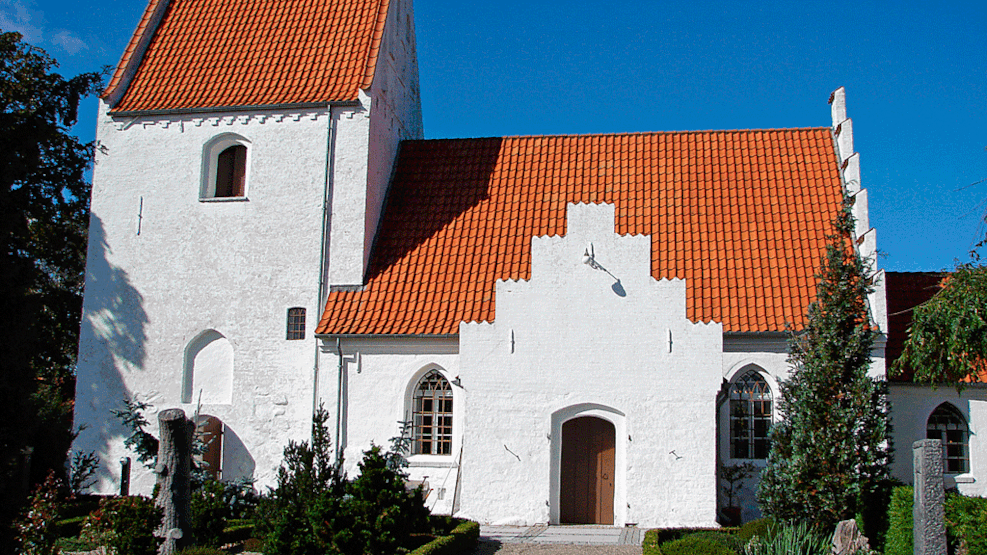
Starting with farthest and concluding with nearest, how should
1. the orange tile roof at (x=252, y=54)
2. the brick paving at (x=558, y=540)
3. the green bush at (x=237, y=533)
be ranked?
the orange tile roof at (x=252, y=54) → the green bush at (x=237, y=533) → the brick paving at (x=558, y=540)

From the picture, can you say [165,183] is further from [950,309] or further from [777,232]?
[950,309]

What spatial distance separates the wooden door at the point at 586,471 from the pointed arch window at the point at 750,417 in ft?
8.11

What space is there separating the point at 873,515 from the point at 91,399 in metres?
14.8

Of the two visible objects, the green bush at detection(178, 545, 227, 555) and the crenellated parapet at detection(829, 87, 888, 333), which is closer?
the green bush at detection(178, 545, 227, 555)

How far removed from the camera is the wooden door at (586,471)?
1520 centimetres

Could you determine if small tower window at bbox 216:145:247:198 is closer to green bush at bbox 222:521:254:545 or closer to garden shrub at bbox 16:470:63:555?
green bush at bbox 222:521:254:545

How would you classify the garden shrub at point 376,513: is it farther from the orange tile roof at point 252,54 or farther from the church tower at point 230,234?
the orange tile roof at point 252,54

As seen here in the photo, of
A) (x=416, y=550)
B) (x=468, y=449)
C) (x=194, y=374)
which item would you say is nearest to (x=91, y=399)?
(x=194, y=374)

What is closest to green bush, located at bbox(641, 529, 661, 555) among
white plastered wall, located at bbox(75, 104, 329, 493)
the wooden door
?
the wooden door

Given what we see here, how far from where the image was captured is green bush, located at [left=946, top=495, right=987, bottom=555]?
1093cm

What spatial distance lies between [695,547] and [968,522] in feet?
11.5

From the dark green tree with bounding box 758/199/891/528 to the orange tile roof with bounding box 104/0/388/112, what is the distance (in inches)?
404

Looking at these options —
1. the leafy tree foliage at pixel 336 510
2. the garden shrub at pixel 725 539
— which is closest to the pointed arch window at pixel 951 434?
the garden shrub at pixel 725 539

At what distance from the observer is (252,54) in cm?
1975
